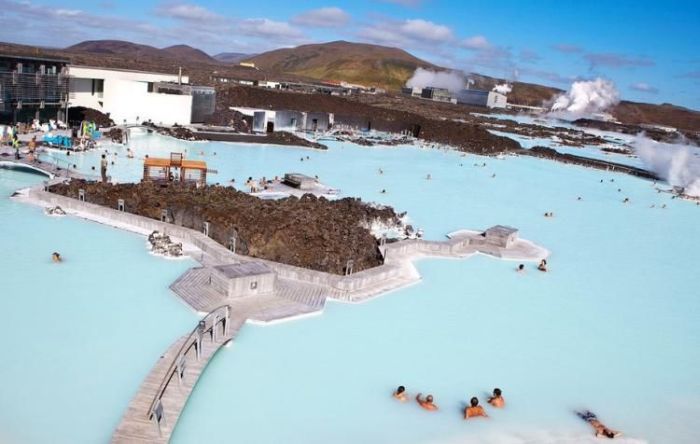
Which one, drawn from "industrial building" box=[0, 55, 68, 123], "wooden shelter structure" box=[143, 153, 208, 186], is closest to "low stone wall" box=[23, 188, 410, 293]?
"wooden shelter structure" box=[143, 153, 208, 186]

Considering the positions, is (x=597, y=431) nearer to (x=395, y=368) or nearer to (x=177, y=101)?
(x=395, y=368)

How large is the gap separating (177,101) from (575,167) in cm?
3008

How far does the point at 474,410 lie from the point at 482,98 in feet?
373

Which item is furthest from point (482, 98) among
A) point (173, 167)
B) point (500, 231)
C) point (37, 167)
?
point (37, 167)

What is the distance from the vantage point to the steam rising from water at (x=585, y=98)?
11412 centimetres

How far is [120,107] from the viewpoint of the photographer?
113 feet

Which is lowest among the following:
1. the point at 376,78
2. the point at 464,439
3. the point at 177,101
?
the point at 464,439

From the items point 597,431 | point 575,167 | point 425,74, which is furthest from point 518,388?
point 425,74

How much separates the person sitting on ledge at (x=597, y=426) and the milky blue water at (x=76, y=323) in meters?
6.80

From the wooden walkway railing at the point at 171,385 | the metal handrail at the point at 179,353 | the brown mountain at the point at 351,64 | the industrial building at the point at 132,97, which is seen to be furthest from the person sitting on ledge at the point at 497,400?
A: the brown mountain at the point at 351,64

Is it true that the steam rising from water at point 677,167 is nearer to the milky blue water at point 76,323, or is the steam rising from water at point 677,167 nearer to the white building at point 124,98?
the white building at point 124,98

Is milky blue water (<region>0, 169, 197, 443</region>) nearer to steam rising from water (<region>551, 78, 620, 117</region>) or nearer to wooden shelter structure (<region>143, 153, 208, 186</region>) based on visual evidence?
wooden shelter structure (<region>143, 153, 208, 186</region>)

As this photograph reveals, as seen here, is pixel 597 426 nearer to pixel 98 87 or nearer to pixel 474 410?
pixel 474 410

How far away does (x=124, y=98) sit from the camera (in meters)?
34.4
